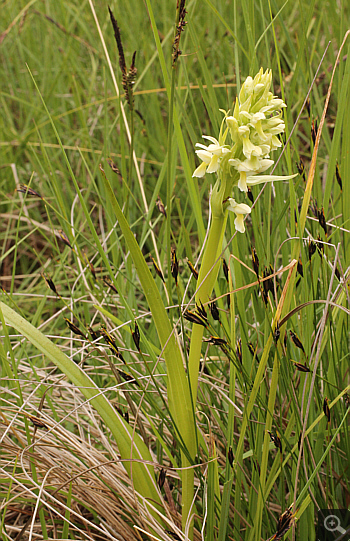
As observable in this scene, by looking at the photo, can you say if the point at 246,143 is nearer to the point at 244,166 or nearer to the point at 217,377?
the point at 244,166

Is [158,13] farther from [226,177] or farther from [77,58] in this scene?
[226,177]

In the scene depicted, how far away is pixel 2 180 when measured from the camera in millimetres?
2129

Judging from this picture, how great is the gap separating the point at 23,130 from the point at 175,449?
6.84 feet

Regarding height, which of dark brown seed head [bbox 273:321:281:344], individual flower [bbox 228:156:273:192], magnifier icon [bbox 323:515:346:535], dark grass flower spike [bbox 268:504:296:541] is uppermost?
individual flower [bbox 228:156:273:192]

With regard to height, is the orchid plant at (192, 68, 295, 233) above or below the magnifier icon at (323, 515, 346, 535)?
above

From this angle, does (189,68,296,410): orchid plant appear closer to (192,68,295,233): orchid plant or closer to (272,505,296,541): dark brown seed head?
(192,68,295,233): orchid plant

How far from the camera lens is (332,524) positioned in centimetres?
82

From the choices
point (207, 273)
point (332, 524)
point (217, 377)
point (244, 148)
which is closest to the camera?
point (244, 148)

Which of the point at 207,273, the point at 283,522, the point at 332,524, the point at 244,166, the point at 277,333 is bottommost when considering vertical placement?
the point at 332,524

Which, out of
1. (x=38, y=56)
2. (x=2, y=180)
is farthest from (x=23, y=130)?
(x=38, y=56)

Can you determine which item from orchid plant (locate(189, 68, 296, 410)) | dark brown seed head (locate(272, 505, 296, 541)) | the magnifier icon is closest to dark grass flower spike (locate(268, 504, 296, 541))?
dark brown seed head (locate(272, 505, 296, 541))

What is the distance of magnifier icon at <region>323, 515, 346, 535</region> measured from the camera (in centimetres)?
80

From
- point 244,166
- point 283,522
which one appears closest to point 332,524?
point 283,522

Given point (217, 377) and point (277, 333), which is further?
point (217, 377)
